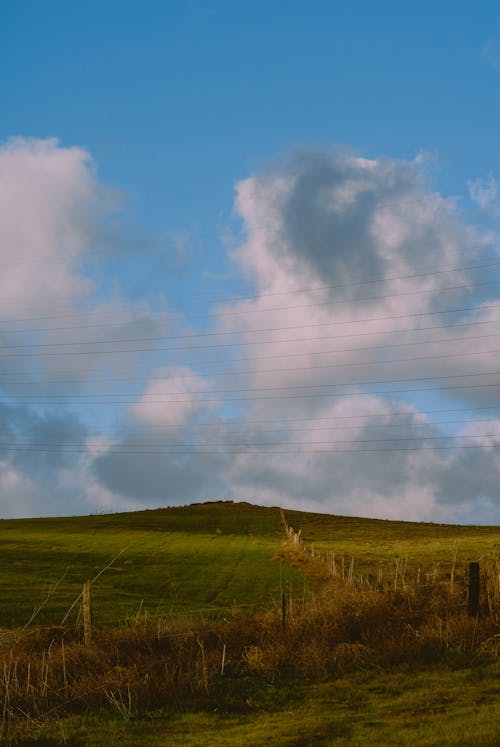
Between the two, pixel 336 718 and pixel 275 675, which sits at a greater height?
pixel 275 675

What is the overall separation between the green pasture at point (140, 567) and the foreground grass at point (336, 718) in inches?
188

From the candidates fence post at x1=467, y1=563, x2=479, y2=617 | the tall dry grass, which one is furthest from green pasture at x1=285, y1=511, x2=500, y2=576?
the tall dry grass

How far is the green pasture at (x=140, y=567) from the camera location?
1382 inches

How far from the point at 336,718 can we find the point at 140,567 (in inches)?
1369

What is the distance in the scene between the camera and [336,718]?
16.3 metres

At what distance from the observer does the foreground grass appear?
49.0ft

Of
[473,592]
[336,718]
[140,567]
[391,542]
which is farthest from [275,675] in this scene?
[391,542]

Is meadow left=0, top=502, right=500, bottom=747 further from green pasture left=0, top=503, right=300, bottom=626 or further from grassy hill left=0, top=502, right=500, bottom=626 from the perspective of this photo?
grassy hill left=0, top=502, right=500, bottom=626

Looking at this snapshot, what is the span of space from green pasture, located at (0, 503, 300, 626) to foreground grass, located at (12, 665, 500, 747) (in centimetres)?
477

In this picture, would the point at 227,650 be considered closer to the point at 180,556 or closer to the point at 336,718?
the point at 336,718

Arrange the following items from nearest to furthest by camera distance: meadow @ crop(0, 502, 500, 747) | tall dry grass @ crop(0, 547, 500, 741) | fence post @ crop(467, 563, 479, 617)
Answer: meadow @ crop(0, 502, 500, 747) → tall dry grass @ crop(0, 547, 500, 741) → fence post @ crop(467, 563, 479, 617)

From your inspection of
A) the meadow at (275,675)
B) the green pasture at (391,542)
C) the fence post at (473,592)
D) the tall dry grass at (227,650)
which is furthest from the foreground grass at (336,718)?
the green pasture at (391,542)

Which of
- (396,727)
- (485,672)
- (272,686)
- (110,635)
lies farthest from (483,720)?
(110,635)

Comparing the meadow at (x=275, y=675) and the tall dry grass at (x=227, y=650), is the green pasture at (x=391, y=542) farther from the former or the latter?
the meadow at (x=275, y=675)
